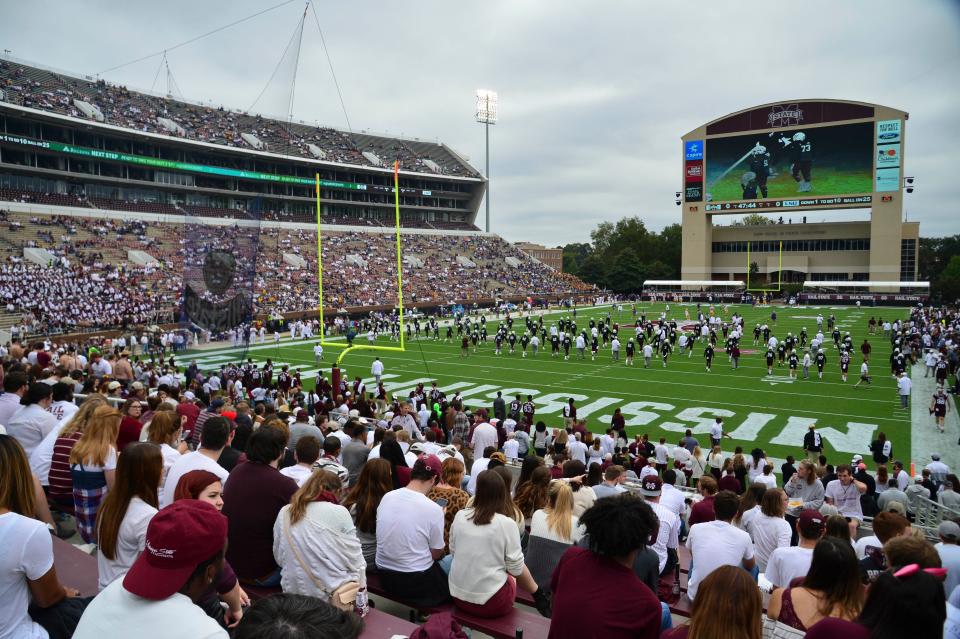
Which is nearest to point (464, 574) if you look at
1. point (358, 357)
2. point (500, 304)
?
point (358, 357)

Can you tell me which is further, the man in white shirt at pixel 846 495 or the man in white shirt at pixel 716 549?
the man in white shirt at pixel 846 495

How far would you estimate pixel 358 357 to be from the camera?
90.6 ft

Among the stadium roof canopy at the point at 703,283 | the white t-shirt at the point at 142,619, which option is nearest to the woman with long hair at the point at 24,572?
the white t-shirt at the point at 142,619

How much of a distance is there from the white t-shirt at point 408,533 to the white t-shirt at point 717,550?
169 cm

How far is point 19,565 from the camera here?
2541 millimetres

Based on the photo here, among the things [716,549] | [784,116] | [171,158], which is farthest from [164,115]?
[784,116]

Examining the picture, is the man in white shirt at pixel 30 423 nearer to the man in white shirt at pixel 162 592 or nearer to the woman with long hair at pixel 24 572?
the woman with long hair at pixel 24 572

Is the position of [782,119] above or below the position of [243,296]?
above

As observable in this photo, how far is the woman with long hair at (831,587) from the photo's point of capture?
9.48ft

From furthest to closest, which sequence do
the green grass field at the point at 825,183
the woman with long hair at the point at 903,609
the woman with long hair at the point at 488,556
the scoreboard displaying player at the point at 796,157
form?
the green grass field at the point at 825,183 → the scoreboard displaying player at the point at 796,157 → the woman with long hair at the point at 488,556 → the woman with long hair at the point at 903,609

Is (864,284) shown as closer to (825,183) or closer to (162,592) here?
(825,183)

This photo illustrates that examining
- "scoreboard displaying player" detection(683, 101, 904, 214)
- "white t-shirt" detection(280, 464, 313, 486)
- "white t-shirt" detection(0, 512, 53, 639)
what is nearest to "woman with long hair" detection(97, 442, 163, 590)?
"white t-shirt" detection(0, 512, 53, 639)

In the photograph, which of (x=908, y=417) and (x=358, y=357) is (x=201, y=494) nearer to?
(x=908, y=417)

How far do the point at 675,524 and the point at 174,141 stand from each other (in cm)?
4980
